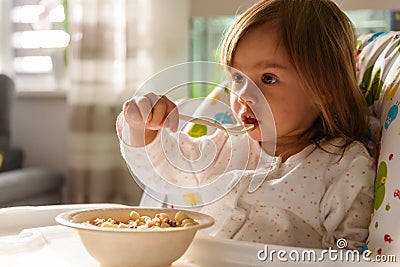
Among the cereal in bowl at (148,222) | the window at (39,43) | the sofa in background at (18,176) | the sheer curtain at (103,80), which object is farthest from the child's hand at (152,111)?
the window at (39,43)

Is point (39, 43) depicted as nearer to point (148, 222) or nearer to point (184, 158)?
point (184, 158)

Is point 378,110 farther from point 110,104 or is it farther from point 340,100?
point 110,104

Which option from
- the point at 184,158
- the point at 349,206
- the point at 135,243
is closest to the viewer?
the point at 135,243

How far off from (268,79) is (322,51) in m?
0.10

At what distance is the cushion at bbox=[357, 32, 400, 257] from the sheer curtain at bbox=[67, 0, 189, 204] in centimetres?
154

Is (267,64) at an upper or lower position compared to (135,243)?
upper

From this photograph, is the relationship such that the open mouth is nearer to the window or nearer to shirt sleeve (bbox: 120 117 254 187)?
shirt sleeve (bbox: 120 117 254 187)

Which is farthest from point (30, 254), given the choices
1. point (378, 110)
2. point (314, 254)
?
point (378, 110)

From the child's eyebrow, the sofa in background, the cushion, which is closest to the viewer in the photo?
the cushion

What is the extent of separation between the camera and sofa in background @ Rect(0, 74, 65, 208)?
100 inches

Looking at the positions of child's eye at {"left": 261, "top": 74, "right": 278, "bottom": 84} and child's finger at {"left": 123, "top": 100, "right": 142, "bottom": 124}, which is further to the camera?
child's eye at {"left": 261, "top": 74, "right": 278, "bottom": 84}

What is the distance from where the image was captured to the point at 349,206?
102 centimetres

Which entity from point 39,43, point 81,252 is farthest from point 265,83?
point 39,43

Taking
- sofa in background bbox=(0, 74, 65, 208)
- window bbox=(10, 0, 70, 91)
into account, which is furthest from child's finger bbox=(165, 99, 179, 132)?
window bbox=(10, 0, 70, 91)
